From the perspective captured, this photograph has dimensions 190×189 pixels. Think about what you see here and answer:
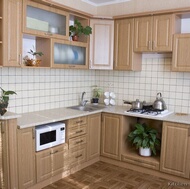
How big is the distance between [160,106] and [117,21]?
155 cm

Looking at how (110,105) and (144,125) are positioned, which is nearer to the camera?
(144,125)

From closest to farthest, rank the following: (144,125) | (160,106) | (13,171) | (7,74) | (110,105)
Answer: (13,171) < (7,74) < (160,106) < (144,125) < (110,105)

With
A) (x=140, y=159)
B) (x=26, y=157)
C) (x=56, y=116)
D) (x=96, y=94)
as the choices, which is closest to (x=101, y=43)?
(x=96, y=94)

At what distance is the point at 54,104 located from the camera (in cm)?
380

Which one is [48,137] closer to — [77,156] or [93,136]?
[77,156]

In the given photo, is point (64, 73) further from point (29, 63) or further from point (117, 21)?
point (117, 21)

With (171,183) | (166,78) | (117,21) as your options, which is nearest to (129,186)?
(171,183)

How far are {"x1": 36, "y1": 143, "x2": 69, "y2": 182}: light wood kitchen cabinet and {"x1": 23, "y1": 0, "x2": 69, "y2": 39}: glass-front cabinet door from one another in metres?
1.52

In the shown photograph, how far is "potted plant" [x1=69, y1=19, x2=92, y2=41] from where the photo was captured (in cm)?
366

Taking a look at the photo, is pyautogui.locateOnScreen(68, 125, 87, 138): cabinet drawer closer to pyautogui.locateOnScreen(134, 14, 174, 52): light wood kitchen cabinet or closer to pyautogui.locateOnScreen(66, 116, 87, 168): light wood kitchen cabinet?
pyautogui.locateOnScreen(66, 116, 87, 168): light wood kitchen cabinet

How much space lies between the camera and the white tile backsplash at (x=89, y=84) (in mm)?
3264

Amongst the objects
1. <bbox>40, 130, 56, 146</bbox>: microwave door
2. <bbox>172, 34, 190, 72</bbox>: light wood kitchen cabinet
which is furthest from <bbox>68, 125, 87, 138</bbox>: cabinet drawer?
<bbox>172, 34, 190, 72</bbox>: light wood kitchen cabinet

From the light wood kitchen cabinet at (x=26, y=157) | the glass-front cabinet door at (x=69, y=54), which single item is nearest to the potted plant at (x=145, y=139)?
the glass-front cabinet door at (x=69, y=54)

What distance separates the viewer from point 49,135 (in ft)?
9.96
